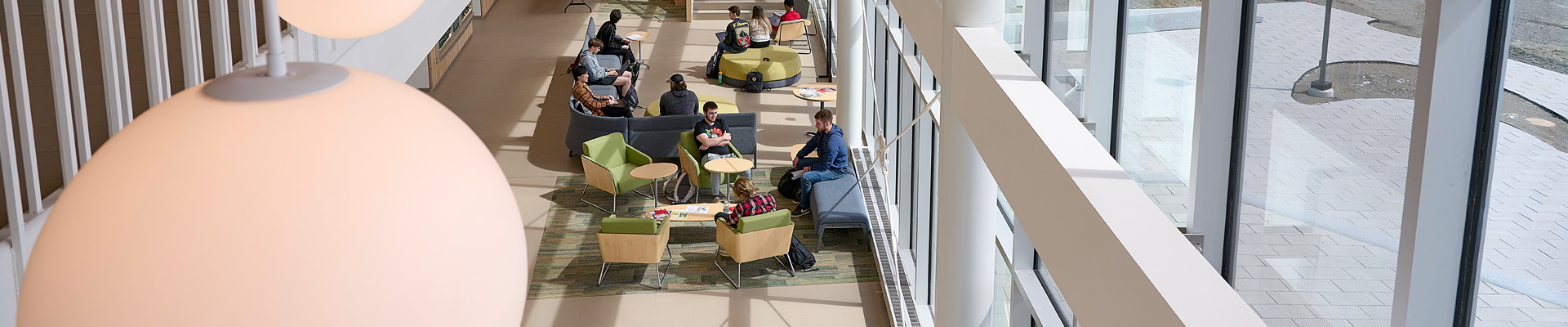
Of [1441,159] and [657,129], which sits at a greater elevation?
[1441,159]

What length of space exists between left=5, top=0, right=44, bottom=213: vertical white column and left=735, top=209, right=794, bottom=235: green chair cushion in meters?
6.39

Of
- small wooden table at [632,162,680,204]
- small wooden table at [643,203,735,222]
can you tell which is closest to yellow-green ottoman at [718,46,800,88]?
small wooden table at [632,162,680,204]

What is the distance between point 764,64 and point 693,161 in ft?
16.7

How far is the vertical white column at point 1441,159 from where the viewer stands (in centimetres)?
218

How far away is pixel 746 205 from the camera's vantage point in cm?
977

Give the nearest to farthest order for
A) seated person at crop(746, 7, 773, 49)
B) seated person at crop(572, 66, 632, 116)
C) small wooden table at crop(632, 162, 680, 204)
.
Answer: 1. small wooden table at crop(632, 162, 680, 204)
2. seated person at crop(572, 66, 632, 116)
3. seated person at crop(746, 7, 773, 49)

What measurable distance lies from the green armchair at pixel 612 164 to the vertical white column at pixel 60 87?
8.00 meters

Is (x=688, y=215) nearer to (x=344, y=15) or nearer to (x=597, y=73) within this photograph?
(x=597, y=73)

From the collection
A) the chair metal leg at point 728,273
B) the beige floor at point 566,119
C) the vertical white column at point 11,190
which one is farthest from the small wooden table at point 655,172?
the vertical white column at point 11,190

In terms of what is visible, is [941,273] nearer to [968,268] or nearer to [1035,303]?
[968,268]

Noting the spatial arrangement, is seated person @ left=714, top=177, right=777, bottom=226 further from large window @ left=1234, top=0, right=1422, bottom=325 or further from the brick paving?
large window @ left=1234, top=0, right=1422, bottom=325

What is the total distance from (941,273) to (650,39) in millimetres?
15547

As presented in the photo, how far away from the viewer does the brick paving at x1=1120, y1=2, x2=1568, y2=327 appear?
6.64 feet

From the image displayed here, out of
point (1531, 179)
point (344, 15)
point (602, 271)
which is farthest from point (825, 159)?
point (344, 15)
